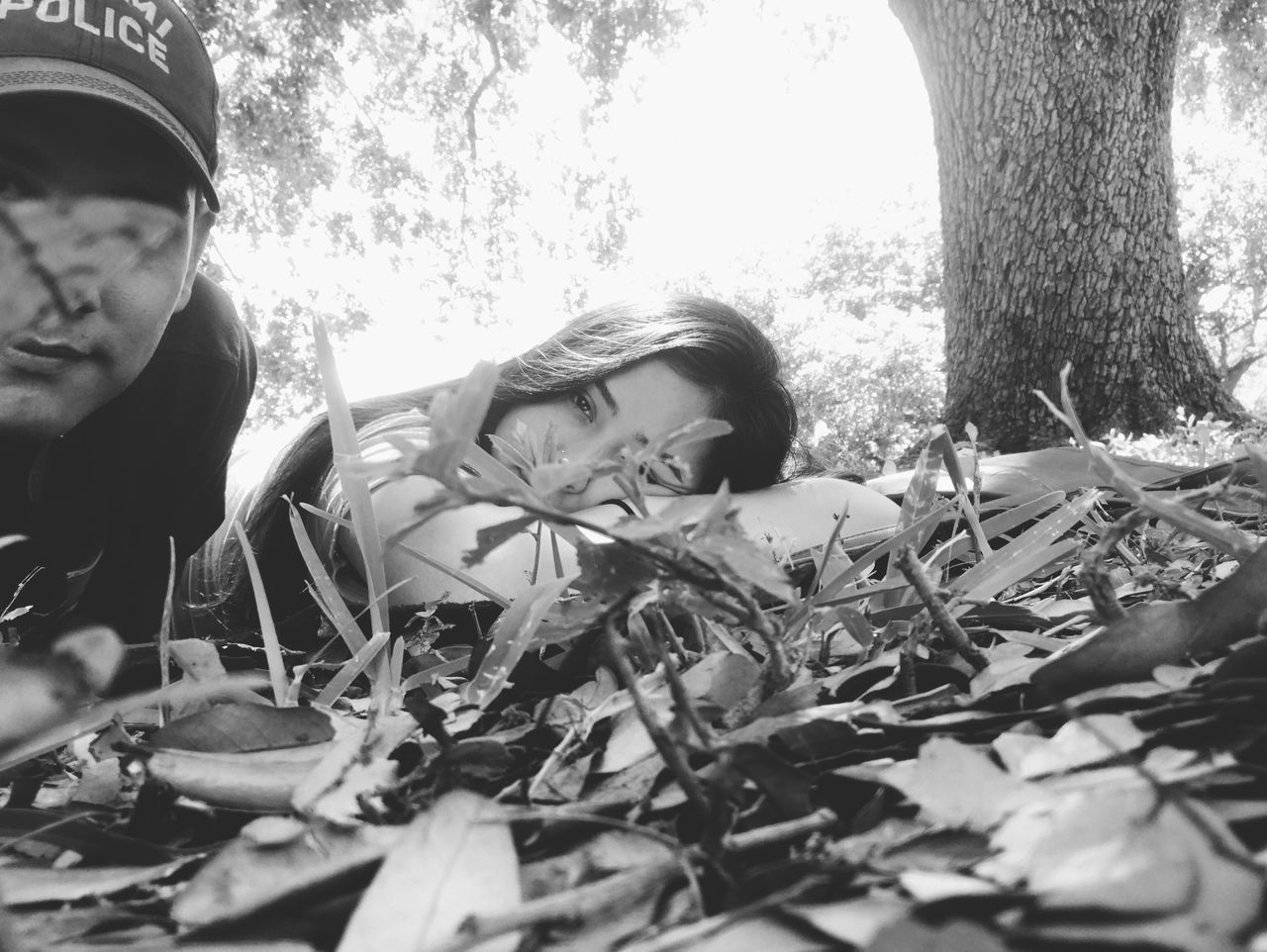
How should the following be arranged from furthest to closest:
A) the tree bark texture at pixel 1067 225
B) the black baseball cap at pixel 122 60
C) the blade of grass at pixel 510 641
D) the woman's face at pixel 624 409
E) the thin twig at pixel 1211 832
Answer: the tree bark texture at pixel 1067 225, the woman's face at pixel 624 409, the black baseball cap at pixel 122 60, the blade of grass at pixel 510 641, the thin twig at pixel 1211 832

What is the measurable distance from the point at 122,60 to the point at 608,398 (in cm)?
119

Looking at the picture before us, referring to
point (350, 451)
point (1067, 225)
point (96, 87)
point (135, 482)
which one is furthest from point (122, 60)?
point (1067, 225)

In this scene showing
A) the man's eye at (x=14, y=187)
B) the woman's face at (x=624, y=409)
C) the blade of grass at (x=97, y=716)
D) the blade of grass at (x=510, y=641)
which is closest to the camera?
the blade of grass at (x=97, y=716)

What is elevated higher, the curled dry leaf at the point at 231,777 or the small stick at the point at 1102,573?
the small stick at the point at 1102,573

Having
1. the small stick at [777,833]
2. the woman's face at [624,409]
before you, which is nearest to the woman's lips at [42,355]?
the woman's face at [624,409]

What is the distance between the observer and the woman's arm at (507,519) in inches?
53.1

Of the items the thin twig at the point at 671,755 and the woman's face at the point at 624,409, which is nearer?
the thin twig at the point at 671,755

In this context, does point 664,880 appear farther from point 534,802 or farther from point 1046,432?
point 1046,432

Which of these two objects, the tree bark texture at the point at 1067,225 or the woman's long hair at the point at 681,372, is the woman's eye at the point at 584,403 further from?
the tree bark texture at the point at 1067,225

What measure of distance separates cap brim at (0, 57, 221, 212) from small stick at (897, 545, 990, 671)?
1.32 meters

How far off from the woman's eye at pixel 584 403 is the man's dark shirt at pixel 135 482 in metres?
0.79

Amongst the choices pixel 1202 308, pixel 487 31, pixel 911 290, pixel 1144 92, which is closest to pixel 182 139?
pixel 1144 92

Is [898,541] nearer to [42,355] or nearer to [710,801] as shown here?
[710,801]

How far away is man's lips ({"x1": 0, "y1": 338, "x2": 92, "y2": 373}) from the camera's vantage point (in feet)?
3.79
